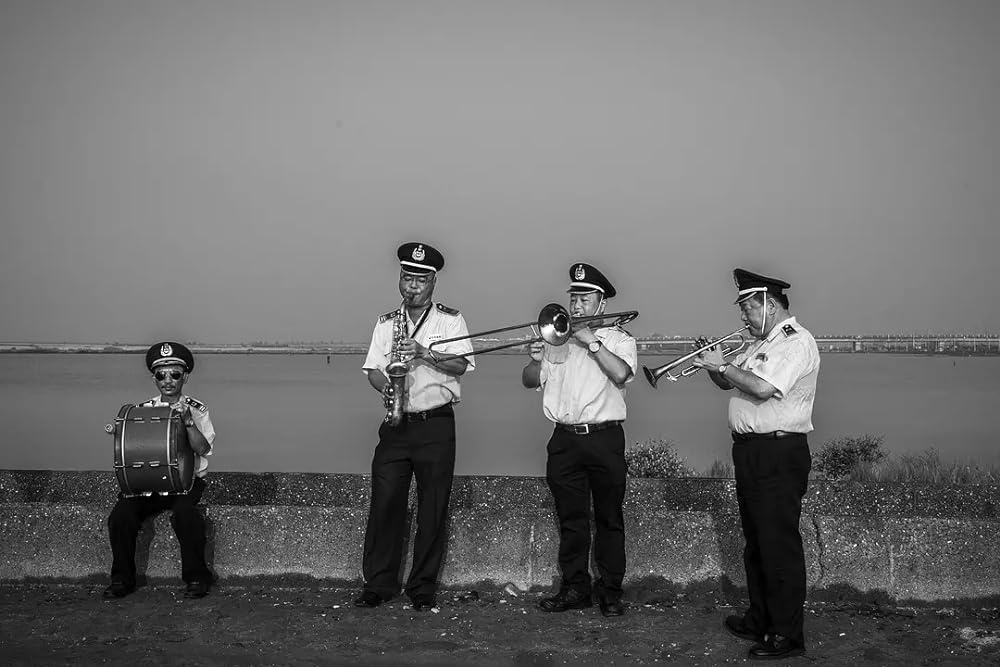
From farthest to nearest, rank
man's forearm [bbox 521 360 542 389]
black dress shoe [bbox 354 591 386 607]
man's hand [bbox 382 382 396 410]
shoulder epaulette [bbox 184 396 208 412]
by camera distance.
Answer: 1. shoulder epaulette [bbox 184 396 208 412]
2. man's forearm [bbox 521 360 542 389]
3. man's hand [bbox 382 382 396 410]
4. black dress shoe [bbox 354 591 386 607]

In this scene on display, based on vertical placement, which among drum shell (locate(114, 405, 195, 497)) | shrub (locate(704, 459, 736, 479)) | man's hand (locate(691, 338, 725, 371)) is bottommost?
shrub (locate(704, 459, 736, 479))

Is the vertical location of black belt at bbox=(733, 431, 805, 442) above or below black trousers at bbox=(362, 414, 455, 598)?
above

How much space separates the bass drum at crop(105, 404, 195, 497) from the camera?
669cm

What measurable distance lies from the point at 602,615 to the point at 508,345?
1.59 metres

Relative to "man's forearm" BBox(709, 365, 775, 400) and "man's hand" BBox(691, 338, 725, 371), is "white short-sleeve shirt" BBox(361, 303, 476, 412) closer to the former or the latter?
"man's hand" BBox(691, 338, 725, 371)

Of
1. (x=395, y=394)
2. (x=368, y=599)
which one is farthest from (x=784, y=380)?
(x=368, y=599)

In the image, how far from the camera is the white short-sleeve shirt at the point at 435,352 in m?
6.95

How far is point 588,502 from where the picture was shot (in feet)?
22.2

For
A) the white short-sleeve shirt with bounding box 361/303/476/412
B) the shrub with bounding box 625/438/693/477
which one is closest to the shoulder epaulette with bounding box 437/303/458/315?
the white short-sleeve shirt with bounding box 361/303/476/412

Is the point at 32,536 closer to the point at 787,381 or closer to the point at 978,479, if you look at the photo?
the point at 787,381

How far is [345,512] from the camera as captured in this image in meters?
7.14

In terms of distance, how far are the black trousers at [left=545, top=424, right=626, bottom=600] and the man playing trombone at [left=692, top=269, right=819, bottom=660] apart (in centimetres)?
82

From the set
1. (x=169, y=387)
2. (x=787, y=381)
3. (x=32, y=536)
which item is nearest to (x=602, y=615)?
(x=787, y=381)

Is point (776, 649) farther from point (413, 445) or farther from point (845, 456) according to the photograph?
point (845, 456)
